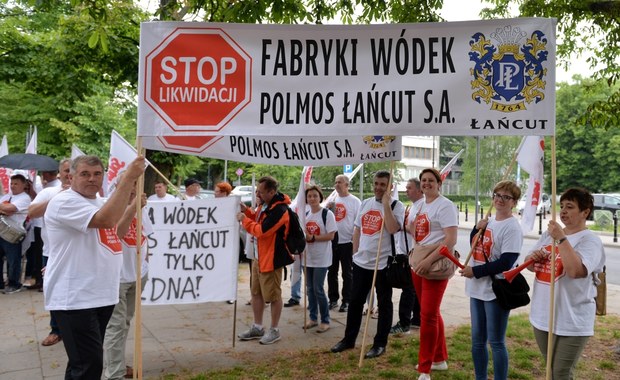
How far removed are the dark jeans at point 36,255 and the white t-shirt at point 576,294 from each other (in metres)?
8.18

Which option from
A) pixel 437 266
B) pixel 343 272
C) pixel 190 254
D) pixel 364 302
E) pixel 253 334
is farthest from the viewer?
pixel 343 272

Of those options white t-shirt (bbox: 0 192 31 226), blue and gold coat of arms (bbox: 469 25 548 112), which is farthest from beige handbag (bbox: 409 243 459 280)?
white t-shirt (bbox: 0 192 31 226)

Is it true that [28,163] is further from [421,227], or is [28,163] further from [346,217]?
[421,227]

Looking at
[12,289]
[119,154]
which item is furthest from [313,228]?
[12,289]

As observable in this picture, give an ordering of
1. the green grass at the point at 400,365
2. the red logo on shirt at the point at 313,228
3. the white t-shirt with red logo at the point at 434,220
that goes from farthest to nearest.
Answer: the red logo on shirt at the point at 313,228, the green grass at the point at 400,365, the white t-shirt with red logo at the point at 434,220

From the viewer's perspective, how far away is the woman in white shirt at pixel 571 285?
370cm

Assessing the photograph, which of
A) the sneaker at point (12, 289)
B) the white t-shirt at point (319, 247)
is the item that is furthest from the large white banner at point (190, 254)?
the sneaker at point (12, 289)

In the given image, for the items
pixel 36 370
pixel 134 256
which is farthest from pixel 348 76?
pixel 36 370

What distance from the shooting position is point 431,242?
5.05 metres

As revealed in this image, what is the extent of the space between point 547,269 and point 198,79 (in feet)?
9.45

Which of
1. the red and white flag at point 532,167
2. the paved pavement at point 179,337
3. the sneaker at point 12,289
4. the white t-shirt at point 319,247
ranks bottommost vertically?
the paved pavement at point 179,337

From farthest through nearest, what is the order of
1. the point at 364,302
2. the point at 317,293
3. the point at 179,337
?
the point at 317,293 → the point at 179,337 → the point at 364,302

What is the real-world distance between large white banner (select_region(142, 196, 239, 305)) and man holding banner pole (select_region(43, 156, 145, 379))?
1.99 metres

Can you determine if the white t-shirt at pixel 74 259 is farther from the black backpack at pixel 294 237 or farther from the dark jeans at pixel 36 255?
the dark jeans at pixel 36 255
